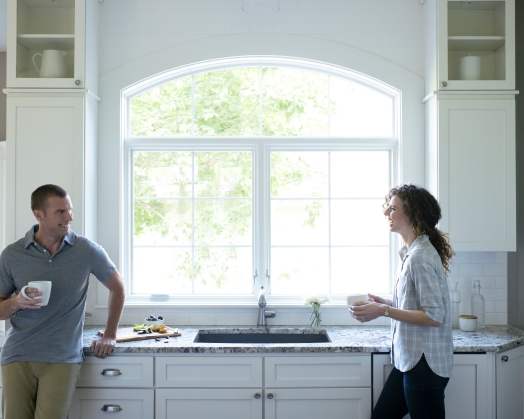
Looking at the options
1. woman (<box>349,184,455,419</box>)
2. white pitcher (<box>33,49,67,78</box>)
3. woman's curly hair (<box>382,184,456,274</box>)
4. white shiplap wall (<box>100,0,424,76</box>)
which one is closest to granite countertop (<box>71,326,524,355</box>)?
woman (<box>349,184,455,419</box>)

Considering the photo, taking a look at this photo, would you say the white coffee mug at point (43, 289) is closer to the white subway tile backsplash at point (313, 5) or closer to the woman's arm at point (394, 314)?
the woman's arm at point (394, 314)

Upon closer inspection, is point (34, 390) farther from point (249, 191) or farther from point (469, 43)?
point (469, 43)

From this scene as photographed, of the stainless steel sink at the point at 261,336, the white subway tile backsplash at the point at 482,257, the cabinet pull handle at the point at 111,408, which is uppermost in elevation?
the white subway tile backsplash at the point at 482,257

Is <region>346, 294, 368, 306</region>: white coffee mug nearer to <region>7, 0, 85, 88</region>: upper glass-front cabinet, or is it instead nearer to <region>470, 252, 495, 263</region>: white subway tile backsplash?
<region>470, 252, 495, 263</region>: white subway tile backsplash

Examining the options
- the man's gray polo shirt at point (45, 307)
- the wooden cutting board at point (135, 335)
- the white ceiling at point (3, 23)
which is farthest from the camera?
the white ceiling at point (3, 23)

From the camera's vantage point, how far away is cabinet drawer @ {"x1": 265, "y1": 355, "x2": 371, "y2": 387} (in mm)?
2949

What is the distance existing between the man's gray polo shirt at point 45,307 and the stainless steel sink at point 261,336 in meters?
0.92

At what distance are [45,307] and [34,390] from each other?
1.33 feet

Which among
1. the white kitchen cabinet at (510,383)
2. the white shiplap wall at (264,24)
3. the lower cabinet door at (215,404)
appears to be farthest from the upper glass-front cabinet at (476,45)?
the lower cabinet door at (215,404)

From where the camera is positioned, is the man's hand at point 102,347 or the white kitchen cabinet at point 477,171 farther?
the white kitchen cabinet at point 477,171

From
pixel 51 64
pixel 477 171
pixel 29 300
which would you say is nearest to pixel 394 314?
pixel 477 171

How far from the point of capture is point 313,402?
9.70 ft

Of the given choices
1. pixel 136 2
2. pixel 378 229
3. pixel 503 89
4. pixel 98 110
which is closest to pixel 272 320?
pixel 378 229

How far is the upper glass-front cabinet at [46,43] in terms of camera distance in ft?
10.7
